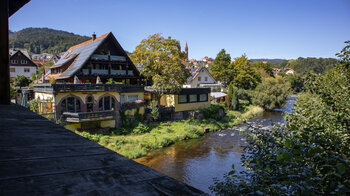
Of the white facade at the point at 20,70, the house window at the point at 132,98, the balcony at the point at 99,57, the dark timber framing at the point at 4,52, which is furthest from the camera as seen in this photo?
the white facade at the point at 20,70

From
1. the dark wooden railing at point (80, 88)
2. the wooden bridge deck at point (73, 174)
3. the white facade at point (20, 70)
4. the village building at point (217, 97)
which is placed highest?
the white facade at point (20, 70)

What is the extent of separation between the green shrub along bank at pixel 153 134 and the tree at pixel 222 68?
2384cm

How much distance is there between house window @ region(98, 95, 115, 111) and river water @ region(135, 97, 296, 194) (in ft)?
25.8

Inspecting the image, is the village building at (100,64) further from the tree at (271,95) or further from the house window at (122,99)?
the tree at (271,95)

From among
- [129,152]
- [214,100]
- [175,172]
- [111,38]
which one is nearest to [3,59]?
[175,172]

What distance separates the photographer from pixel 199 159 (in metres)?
19.5

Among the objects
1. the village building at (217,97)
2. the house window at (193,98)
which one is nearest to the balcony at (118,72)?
the house window at (193,98)

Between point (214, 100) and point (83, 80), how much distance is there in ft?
92.0

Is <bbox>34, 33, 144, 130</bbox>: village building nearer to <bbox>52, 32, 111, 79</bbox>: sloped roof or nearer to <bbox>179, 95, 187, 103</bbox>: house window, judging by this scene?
<bbox>52, 32, 111, 79</bbox>: sloped roof

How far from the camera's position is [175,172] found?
55.3ft

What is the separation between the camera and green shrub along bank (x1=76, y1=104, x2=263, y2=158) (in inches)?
804

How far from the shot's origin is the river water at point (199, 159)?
16.1 metres

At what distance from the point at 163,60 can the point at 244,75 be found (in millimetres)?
31283

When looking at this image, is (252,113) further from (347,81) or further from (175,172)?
(347,81)
